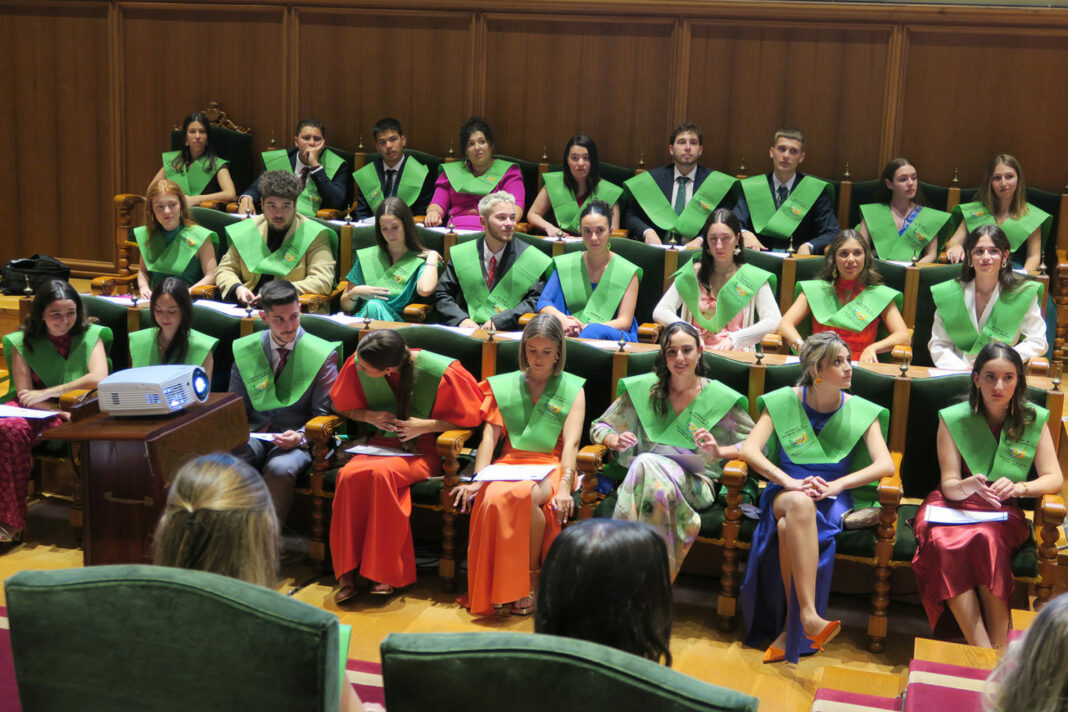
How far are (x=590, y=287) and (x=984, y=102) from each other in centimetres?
184

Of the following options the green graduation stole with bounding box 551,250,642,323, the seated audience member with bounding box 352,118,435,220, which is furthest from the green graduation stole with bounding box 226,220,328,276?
the green graduation stole with bounding box 551,250,642,323

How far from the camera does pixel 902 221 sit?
4086 mm

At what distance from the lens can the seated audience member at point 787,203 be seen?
4.20m

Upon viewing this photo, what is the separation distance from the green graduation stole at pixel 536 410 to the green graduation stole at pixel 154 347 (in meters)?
0.91

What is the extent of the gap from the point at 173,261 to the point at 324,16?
154 centimetres

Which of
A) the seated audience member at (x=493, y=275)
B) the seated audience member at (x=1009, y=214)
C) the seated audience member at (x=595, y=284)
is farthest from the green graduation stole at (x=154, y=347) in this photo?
the seated audience member at (x=1009, y=214)

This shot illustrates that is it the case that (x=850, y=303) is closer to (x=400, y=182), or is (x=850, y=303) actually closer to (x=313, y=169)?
(x=400, y=182)

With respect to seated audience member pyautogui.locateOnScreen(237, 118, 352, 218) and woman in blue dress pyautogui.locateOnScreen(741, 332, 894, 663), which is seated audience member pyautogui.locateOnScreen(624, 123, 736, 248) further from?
woman in blue dress pyautogui.locateOnScreen(741, 332, 894, 663)

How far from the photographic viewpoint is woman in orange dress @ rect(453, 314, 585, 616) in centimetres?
288

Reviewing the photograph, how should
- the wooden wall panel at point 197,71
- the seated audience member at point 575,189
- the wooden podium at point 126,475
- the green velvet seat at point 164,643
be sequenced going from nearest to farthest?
the green velvet seat at point 164,643 < the wooden podium at point 126,475 < the seated audience member at point 575,189 < the wooden wall panel at point 197,71

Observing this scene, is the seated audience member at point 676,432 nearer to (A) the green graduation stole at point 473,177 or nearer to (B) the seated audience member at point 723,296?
(B) the seated audience member at point 723,296

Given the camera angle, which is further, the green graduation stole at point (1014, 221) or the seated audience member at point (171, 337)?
the green graduation stole at point (1014, 221)

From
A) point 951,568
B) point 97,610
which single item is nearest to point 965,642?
point 951,568

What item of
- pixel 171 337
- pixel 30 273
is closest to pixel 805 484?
pixel 171 337
